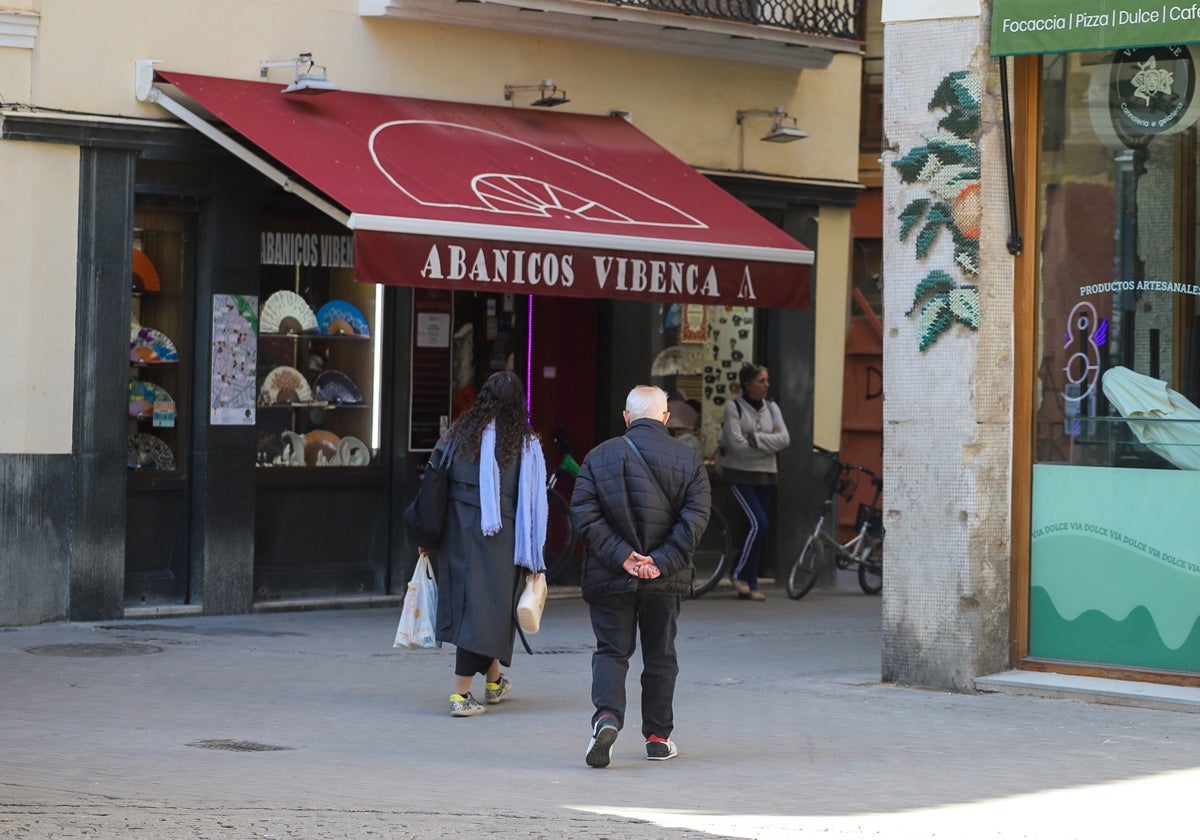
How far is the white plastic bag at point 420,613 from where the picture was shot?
32.9ft

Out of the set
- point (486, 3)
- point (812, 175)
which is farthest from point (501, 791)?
point (812, 175)

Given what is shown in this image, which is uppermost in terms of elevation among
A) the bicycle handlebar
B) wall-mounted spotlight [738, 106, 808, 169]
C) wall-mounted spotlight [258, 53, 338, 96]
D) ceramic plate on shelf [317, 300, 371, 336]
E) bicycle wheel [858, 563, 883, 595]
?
wall-mounted spotlight [738, 106, 808, 169]

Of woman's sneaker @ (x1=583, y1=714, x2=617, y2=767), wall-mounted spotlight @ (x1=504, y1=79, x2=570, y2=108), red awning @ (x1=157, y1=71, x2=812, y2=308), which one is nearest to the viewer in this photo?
woman's sneaker @ (x1=583, y1=714, x2=617, y2=767)

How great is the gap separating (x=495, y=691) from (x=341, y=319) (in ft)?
16.8

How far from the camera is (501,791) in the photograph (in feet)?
25.3

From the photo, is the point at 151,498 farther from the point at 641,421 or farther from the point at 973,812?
the point at 973,812

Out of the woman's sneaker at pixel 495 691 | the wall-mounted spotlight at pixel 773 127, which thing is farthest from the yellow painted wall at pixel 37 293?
the wall-mounted spotlight at pixel 773 127

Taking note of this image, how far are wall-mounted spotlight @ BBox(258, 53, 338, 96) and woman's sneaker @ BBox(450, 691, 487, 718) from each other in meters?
5.15

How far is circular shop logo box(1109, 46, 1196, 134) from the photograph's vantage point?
407 inches

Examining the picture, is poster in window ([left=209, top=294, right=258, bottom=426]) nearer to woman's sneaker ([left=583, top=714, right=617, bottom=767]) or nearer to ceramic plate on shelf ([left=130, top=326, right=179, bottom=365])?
ceramic plate on shelf ([left=130, top=326, right=179, bottom=365])

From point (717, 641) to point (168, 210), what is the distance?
4.93 m

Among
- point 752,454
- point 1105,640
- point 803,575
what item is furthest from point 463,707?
point 803,575

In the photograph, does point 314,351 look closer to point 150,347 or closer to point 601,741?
point 150,347

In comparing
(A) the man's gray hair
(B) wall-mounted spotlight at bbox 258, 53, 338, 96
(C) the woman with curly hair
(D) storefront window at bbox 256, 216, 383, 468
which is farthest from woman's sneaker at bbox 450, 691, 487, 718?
(B) wall-mounted spotlight at bbox 258, 53, 338, 96
